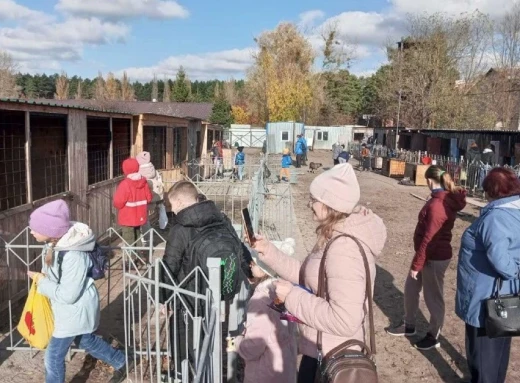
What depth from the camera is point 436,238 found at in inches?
173

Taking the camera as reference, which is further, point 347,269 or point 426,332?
point 426,332

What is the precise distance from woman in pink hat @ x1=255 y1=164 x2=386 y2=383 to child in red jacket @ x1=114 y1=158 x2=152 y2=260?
4794 millimetres

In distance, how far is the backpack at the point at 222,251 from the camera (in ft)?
10.9

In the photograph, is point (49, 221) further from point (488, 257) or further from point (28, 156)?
point (28, 156)

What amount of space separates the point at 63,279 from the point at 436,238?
3.24 meters

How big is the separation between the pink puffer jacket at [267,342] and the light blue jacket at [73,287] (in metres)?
1.14

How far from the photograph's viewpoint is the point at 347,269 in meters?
2.14

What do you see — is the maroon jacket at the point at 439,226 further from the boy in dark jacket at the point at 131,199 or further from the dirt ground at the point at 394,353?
the boy in dark jacket at the point at 131,199

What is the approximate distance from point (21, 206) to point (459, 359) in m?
5.25

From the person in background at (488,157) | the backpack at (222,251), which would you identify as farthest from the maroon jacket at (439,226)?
the person in background at (488,157)

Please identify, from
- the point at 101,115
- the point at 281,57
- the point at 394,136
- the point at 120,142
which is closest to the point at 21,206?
the point at 101,115

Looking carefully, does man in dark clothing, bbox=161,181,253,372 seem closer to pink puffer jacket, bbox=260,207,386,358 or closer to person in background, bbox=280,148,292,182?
pink puffer jacket, bbox=260,207,386,358

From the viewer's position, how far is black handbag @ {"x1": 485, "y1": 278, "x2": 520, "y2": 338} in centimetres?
312

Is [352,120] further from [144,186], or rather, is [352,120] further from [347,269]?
[347,269]
